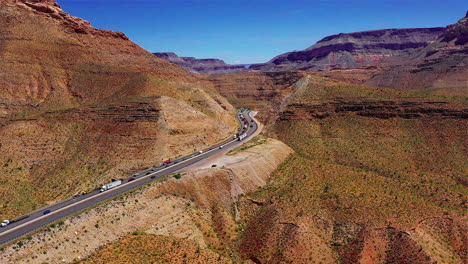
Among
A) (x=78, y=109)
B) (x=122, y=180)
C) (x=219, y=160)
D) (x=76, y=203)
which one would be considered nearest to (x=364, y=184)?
(x=219, y=160)

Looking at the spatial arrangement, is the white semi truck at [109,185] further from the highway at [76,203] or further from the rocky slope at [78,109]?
the rocky slope at [78,109]

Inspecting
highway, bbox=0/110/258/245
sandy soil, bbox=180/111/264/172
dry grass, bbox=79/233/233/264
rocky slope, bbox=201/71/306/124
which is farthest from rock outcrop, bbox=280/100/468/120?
rocky slope, bbox=201/71/306/124

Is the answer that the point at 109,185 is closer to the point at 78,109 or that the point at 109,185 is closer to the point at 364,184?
the point at 78,109

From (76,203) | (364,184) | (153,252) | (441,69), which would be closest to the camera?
(153,252)

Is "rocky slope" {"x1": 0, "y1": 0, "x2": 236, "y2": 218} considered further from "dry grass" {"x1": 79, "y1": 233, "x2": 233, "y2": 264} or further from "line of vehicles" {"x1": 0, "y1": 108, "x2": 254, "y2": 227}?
"dry grass" {"x1": 79, "y1": 233, "x2": 233, "y2": 264}

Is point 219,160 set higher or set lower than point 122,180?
lower

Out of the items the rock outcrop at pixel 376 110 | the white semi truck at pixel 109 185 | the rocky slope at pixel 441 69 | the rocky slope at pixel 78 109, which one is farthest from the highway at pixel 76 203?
Answer: the rocky slope at pixel 441 69

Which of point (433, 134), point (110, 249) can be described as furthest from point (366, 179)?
point (110, 249)
